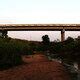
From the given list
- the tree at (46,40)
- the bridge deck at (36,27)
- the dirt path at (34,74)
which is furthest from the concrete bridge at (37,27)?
the dirt path at (34,74)

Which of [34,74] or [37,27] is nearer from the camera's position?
[34,74]

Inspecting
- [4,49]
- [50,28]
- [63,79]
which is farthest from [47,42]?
[63,79]

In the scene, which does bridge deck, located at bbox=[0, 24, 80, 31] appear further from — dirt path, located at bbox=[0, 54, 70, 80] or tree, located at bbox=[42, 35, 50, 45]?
dirt path, located at bbox=[0, 54, 70, 80]

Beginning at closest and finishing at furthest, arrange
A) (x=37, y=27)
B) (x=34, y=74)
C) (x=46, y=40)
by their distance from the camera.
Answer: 1. (x=34, y=74)
2. (x=37, y=27)
3. (x=46, y=40)

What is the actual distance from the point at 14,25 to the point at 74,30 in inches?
1104

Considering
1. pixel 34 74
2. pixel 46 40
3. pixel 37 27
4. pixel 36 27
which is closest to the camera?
pixel 34 74

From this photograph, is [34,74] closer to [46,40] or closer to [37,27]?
[37,27]

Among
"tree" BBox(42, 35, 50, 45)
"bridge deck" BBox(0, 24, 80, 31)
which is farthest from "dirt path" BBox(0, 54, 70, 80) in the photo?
"tree" BBox(42, 35, 50, 45)

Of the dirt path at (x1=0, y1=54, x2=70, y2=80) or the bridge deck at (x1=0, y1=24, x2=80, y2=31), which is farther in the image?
the bridge deck at (x1=0, y1=24, x2=80, y2=31)

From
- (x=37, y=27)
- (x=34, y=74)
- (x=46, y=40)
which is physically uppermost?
(x=37, y=27)

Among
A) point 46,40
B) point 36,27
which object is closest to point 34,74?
point 36,27

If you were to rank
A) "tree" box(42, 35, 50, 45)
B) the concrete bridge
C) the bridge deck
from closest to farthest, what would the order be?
the bridge deck, the concrete bridge, "tree" box(42, 35, 50, 45)

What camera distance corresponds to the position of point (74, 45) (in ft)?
269

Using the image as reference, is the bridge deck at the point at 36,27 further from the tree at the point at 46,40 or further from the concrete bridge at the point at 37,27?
the tree at the point at 46,40
